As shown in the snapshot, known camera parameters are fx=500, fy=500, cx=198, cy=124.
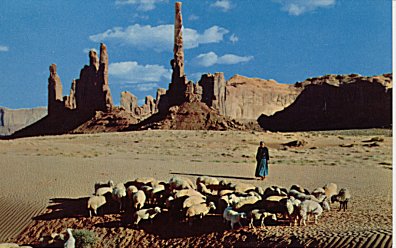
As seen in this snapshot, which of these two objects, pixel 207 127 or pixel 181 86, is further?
pixel 181 86

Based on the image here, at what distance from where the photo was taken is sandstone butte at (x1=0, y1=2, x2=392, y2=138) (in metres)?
70.2

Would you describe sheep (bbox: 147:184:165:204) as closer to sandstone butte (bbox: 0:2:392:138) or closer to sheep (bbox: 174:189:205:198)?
sheep (bbox: 174:189:205:198)

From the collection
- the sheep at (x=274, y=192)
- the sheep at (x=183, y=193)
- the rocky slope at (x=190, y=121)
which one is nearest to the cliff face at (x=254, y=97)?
the rocky slope at (x=190, y=121)

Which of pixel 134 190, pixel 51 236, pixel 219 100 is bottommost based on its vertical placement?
pixel 51 236

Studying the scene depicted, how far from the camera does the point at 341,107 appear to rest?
9356cm

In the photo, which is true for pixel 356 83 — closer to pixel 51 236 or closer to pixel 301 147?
pixel 301 147

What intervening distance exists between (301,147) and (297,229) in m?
30.0

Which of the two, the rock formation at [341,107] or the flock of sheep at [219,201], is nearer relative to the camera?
the flock of sheep at [219,201]

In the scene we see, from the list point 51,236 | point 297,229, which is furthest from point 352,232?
point 51,236

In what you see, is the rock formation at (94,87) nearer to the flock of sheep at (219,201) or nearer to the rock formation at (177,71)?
the rock formation at (177,71)

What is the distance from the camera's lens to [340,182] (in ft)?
58.5

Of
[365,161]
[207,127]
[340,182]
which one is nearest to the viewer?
[340,182]

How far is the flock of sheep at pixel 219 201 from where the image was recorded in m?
10.3

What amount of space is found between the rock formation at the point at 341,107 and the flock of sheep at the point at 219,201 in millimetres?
70663
